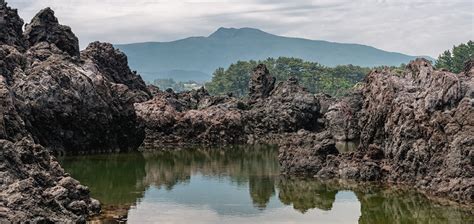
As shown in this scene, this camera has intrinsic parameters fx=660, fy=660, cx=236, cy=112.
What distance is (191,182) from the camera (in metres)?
47.4

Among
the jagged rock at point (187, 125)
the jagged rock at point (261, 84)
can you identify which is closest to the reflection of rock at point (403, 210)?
the jagged rock at point (187, 125)

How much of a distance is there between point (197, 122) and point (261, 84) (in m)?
25.7

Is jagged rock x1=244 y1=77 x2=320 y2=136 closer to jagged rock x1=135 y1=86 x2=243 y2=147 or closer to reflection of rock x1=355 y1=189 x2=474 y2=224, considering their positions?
jagged rock x1=135 y1=86 x2=243 y2=147

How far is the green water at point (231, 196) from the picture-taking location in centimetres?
3391

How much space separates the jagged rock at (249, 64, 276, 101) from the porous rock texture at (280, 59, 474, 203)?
44.0 m

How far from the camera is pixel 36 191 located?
2805 centimetres

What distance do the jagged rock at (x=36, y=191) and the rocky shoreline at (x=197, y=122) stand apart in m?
0.07

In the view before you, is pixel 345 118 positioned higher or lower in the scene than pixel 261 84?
lower

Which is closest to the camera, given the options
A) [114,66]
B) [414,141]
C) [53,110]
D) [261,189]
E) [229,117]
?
[414,141]

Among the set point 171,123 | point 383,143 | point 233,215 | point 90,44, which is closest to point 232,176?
point 383,143

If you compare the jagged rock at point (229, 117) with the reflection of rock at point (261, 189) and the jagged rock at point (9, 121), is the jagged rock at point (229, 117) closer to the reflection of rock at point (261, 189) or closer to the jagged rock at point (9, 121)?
the reflection of rock at point (261, 189)

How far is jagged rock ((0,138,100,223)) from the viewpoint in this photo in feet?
87.0

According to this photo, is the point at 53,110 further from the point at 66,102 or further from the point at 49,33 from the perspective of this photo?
the point at 49,33

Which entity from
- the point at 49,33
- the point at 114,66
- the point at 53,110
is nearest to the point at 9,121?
the point at 53,110
